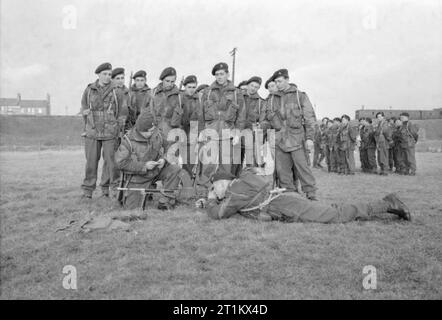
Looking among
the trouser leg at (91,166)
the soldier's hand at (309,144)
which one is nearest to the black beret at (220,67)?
the soldier's hand at (309,144)

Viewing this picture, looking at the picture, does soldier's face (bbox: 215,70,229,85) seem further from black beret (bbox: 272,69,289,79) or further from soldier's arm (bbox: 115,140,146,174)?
soldier's arm (bbox: 115,140,146,174)

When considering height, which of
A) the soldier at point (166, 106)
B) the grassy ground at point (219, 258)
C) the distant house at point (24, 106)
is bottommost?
the grassy ground at point (219, 258)

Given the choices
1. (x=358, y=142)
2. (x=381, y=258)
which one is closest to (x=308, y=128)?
(x=381, y=258)

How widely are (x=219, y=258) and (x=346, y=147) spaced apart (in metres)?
11.7

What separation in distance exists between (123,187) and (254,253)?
12.0 feet

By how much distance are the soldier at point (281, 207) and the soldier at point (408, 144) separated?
9358 mm

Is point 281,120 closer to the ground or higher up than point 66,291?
higher up

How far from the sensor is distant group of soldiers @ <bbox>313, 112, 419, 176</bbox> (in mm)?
15125

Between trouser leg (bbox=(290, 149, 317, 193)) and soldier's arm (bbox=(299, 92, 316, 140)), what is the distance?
1.18 ft

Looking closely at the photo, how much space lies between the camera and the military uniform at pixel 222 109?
27.8 ft

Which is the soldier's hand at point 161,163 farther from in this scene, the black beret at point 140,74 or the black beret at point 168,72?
the black beret at point 140,74

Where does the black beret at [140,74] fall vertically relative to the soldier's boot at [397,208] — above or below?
above

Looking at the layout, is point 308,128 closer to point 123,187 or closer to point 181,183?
point 181,183
